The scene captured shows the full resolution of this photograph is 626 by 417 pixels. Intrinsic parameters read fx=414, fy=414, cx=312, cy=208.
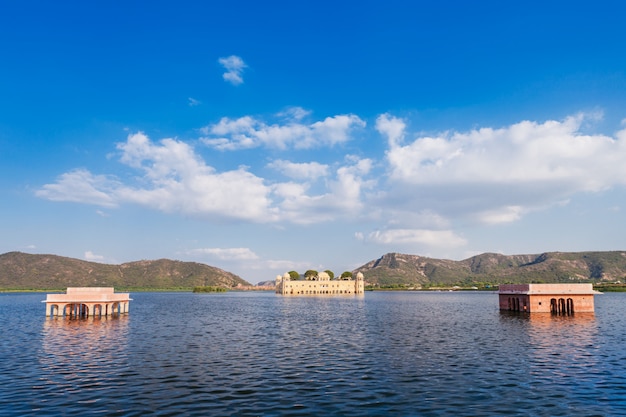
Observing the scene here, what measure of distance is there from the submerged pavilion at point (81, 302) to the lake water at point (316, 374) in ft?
97.6

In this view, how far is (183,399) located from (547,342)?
140 ft

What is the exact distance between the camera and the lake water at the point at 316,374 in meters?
23.4

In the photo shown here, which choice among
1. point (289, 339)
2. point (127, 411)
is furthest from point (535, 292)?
point (127, 411)

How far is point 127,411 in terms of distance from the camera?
2223 centimetres

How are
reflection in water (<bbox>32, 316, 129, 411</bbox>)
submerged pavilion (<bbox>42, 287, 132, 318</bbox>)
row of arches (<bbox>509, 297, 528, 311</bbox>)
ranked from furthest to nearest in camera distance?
row of arches (<bbox>509, 297, 528, 311</bbox>)
submerged pavilion (<bbox>42, 287, 132, 318</bbox>)
reflection in water (<bbox>32, 316, 129, 411</bbox>)

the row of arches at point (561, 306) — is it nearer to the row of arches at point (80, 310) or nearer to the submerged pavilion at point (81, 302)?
the submerged pavilion at point (81, 302)

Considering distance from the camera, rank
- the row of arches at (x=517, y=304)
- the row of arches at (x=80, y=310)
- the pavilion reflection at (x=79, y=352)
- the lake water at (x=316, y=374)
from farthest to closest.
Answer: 1. the row of arches at (x=517, y=304)
2. the row of arches at (x=80, y=310)
3. the pavilion reflection at (x=79, y=352)
4. the lake water at (x=316, y=374)

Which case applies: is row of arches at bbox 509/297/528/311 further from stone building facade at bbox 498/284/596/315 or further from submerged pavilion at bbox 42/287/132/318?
submerged pavilion at bbox 42/287/132/318

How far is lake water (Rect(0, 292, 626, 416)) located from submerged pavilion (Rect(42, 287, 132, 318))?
29757 mm

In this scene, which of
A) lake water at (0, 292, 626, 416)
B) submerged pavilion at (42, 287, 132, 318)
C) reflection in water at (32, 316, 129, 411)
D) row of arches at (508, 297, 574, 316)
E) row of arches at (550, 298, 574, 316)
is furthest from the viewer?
row of arches at (550, 298, 574, 316)

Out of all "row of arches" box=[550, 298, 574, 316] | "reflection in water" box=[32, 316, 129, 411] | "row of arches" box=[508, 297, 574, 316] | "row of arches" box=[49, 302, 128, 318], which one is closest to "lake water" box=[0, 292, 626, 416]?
"reflection in water" box=[32, 316, 129, 411]

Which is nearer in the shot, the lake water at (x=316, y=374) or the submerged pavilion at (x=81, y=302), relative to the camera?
the lake water at (x=316, y=374)

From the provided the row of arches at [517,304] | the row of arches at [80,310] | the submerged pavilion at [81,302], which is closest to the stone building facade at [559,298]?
the row of arches at [517,304]

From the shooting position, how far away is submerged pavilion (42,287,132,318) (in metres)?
85.4
